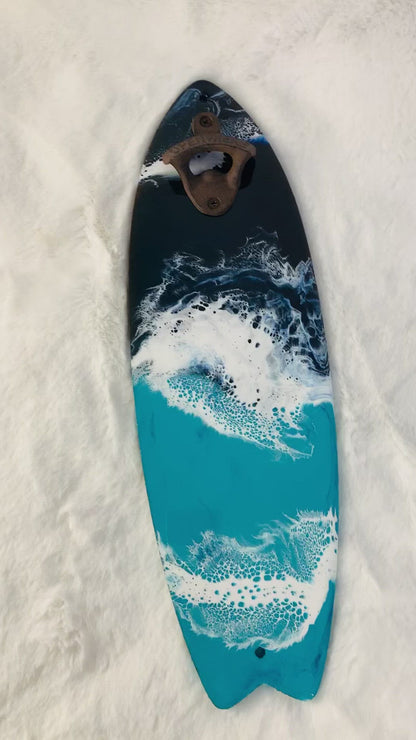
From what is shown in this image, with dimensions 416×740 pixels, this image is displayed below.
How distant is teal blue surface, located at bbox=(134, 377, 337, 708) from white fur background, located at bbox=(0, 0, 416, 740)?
4cm

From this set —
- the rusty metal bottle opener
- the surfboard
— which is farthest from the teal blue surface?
the rusty metal bottle opener

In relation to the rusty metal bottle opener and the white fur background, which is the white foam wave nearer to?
the white fur background

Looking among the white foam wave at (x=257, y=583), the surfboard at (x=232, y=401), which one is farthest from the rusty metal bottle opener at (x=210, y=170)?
the white foam wave at (x=257, y=583)

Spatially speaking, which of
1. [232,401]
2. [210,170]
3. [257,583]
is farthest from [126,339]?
[257,583]

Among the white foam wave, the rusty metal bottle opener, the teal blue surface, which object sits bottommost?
the white foam wave

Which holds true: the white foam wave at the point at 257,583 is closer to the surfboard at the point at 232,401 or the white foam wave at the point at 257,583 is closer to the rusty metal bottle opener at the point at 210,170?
the surfboard at the point at 232,401

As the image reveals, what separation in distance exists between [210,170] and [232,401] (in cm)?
38

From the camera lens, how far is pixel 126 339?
41.1 inches

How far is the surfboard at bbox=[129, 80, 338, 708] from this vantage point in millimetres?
968

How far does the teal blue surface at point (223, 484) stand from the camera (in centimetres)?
98

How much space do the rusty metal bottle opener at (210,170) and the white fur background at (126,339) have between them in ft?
0.30

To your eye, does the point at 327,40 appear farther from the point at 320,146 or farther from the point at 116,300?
the point at 116,300

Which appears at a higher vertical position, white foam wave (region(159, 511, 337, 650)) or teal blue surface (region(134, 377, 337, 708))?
teal blue surface (region(134, 377, 337, 708))

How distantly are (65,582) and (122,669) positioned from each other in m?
0.15
